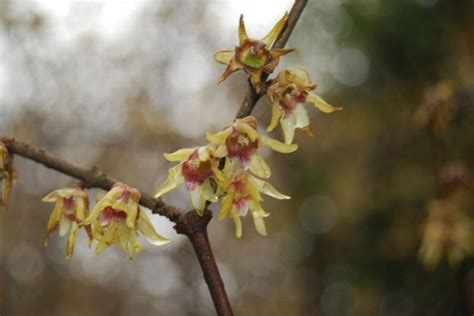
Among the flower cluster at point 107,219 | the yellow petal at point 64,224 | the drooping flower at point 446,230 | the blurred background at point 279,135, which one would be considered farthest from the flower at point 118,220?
the blurred background at point 279,135

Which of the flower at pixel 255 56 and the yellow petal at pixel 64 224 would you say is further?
the yellow petal at pixel 64 224

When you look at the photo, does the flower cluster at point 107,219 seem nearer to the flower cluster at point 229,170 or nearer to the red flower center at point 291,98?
the flower cluster at point 229,170

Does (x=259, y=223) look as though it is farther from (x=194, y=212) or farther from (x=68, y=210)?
(x=68, y=210)

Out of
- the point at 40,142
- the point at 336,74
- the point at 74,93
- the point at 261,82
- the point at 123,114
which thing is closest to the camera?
the point at 261,82

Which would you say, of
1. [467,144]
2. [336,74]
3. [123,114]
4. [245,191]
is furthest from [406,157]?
[245,191]

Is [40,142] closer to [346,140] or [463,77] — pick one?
[346,140]

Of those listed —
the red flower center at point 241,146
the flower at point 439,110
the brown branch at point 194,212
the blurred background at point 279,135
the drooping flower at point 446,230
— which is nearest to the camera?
the brown branch at point 194,212
